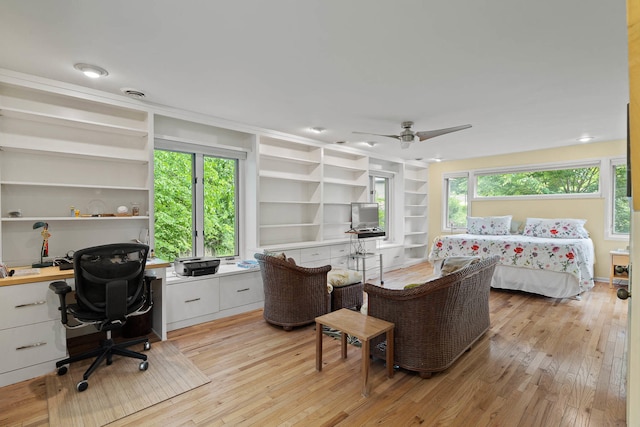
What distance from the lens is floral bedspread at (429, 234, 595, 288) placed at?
14.0ft

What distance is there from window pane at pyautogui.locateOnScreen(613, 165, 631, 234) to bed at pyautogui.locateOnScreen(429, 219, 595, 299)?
1.93 ft

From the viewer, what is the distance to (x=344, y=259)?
5535mm

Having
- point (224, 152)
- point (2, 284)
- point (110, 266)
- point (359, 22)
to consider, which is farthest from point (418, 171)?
point (2, 284)

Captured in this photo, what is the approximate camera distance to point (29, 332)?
2393 millimetres

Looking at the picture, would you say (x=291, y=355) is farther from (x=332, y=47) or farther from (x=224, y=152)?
(x=224, y=152)

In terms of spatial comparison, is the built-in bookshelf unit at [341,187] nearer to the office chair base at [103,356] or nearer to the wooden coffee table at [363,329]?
the wooden coffee table at [363,329]

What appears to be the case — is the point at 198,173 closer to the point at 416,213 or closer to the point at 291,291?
the point at 291,291

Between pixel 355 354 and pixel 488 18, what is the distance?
2683 mm

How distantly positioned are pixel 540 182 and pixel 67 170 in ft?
23.7

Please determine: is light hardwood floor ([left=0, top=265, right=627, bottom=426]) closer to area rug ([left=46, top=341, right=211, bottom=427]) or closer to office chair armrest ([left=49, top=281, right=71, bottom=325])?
area rug ([left=46, top=341, right=211, bottom=427])

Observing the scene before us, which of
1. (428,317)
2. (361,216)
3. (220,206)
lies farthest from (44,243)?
(361,216)

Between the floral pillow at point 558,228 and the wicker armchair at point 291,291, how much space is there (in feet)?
13.8

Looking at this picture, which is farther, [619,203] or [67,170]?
[619,203]

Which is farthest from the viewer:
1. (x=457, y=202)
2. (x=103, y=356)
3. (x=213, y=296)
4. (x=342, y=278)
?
(x=457, y=202)
